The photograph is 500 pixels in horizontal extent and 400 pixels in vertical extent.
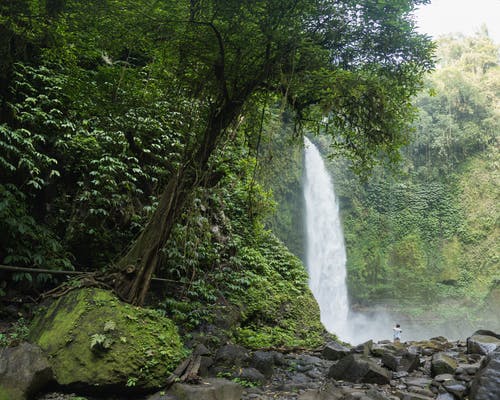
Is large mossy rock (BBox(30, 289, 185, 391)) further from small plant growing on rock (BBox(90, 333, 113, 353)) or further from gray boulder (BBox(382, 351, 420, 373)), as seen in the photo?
gray boulder (BBox(382, 351, 420, 373))

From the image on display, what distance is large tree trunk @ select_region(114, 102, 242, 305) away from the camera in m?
4.56

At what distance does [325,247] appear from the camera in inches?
837

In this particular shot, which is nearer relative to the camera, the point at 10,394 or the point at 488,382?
the point at 10,394

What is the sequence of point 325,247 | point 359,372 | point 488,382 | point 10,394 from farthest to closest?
point 325,247, point 359,372, point 488,382, point 10,394


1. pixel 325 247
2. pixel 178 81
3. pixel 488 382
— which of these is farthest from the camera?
pixel 325 247

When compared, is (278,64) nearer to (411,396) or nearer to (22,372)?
(411,396)

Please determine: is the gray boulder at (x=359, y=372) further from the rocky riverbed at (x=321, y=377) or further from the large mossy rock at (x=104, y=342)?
the large mossy rock at (x=104, y=342)

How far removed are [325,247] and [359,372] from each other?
56.3ft

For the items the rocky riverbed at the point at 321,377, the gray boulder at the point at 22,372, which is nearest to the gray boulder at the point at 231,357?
the rocky riverbed at the point at 321,377

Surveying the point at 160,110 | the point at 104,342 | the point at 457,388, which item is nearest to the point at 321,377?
the point at 457,388

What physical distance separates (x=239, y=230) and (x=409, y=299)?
16389 millimetres

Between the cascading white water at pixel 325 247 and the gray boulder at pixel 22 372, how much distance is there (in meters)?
17.1

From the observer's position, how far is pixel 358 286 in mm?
21688

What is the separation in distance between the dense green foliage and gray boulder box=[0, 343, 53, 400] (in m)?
20.0
